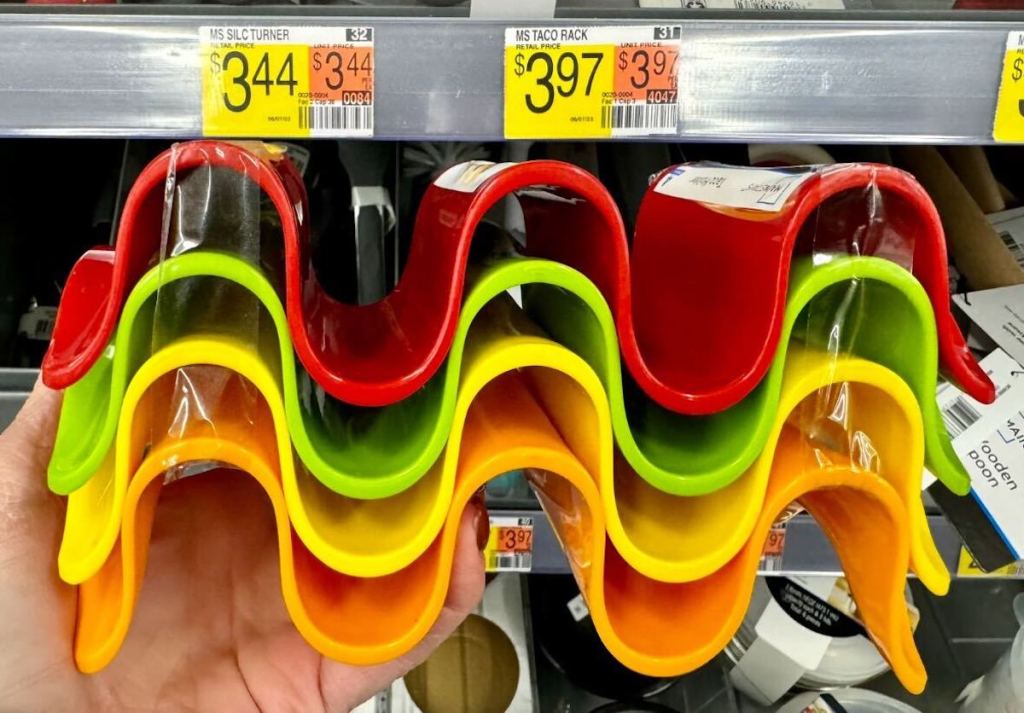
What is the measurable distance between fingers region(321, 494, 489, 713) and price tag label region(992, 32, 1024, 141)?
427 millimetres

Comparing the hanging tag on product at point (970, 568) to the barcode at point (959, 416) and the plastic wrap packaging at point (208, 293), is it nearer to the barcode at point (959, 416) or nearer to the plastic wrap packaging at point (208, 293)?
the barcode at point (959, 416)

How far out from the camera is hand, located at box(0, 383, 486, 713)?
0.53 m

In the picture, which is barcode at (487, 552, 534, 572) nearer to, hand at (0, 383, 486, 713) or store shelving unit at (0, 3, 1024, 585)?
hand at (0, 383, 486, 713)

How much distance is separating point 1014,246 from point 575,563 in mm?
645

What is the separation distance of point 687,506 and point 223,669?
38cm

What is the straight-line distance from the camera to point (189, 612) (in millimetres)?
643

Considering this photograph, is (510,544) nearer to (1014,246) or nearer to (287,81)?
(287,81)

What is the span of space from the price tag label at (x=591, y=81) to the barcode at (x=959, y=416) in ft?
1.24

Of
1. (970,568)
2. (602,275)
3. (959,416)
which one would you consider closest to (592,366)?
(602,275)

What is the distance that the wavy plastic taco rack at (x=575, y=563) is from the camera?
42cm

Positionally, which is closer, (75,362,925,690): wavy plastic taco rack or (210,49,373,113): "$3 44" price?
(75,362,925,690): wavy plastic taco rack

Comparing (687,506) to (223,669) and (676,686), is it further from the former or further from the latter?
(676,686)

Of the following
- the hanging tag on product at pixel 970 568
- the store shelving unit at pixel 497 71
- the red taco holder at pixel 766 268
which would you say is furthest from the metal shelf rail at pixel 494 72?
the hanging tag on product at pixel 970 568

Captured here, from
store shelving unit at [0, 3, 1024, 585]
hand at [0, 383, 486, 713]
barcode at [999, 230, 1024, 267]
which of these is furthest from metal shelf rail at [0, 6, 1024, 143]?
barcode at [999, 230, 1024, 267]
